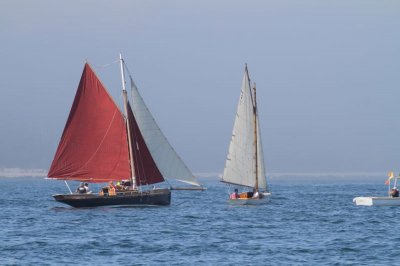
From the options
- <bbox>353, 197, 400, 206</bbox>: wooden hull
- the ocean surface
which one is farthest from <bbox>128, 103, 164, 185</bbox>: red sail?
<bbox>353, 197, 400, 206</bbox>: wooden hull

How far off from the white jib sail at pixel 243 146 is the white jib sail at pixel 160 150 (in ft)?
24.5

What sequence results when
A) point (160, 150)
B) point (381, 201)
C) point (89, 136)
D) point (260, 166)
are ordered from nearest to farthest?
point (89, 136) < point (160, 150) < point (260, 166) < point (381, 201)

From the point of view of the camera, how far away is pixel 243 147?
9200 cm

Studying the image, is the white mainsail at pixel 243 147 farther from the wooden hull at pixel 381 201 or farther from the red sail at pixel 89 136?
the red sail at pixel 89 136

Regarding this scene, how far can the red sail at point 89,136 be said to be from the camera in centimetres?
8000

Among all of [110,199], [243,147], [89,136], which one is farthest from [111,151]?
[243,147]

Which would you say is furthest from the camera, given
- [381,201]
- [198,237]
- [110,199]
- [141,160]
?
[381,201]

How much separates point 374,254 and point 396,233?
11.7 metres

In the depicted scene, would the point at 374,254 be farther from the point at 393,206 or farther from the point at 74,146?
the point at 393,206

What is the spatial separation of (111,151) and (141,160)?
110 inches

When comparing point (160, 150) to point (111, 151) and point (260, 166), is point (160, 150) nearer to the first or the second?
point (111, 151)

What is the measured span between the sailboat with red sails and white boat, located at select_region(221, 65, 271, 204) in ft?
27.2

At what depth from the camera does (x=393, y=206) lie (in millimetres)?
93500

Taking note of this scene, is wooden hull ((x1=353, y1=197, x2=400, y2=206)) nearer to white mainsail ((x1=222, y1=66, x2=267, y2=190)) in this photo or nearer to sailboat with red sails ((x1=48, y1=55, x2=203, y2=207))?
white mainsail ((x1=222, y1=66, x2=267, y2=190))
